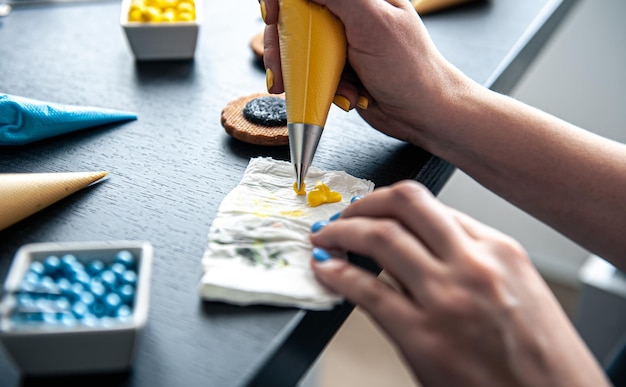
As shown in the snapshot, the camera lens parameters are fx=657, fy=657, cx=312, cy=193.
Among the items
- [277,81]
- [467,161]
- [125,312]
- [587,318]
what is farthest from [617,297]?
[125,312]

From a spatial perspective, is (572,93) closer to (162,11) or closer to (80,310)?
(162,11)

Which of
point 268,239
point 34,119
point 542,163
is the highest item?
point 542,163

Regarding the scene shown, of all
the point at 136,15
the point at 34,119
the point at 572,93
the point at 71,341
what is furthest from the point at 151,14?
the point at 572,93

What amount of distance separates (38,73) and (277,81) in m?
0.36

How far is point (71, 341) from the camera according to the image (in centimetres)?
45

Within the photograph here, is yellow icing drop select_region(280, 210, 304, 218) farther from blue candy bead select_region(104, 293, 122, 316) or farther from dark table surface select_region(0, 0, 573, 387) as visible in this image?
blue candy bead select_region(104, 293, 122, 316)

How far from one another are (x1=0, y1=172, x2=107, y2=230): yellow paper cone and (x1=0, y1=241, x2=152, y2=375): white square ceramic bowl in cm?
14

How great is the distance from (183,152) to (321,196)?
187 mm

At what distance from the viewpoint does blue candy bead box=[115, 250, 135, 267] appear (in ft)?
1.69

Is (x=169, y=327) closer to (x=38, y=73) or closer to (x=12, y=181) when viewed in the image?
(x=12, y=181)

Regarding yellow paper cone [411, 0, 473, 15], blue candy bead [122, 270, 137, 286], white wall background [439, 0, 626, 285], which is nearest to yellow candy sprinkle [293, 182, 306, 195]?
blue candy bead [122, 270, 137, 286]

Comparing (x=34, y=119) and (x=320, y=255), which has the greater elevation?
(x=320, y=255)

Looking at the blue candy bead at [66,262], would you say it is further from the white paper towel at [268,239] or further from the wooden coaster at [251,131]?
the wooden coaster at [251,131]

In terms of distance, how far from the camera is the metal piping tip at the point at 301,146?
26.8 inches
